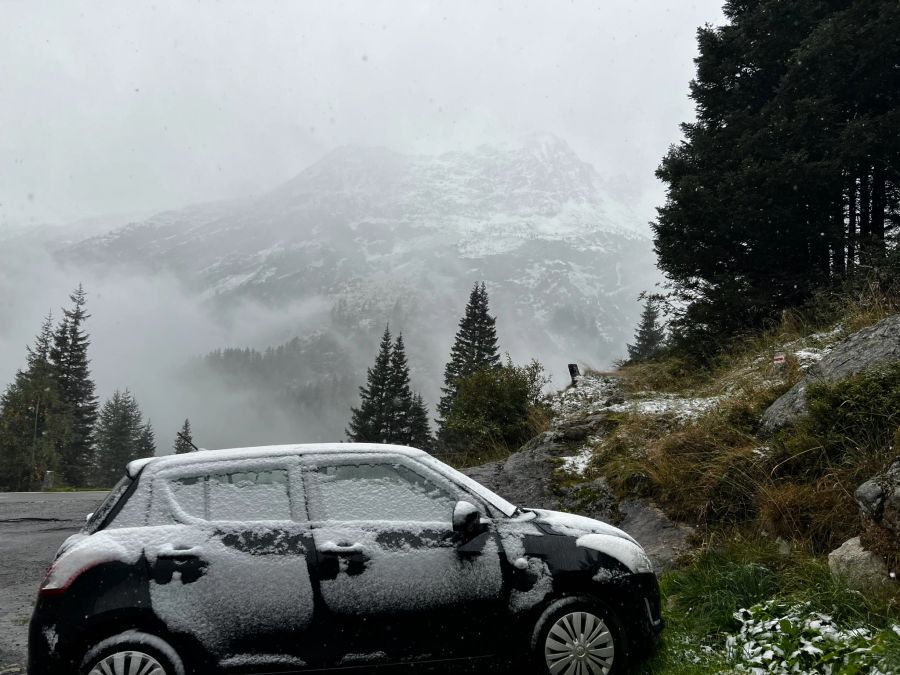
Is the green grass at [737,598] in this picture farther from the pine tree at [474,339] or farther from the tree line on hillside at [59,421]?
the tree line on hillside at [59,421]

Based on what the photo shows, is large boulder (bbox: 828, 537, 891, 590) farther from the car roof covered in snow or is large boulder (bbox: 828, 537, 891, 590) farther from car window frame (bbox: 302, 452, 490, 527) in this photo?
the car roof covered in snow

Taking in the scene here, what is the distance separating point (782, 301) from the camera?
1420 cm

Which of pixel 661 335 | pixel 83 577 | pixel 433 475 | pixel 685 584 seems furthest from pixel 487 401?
pixel 661 335

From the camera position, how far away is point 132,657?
360 centimetres

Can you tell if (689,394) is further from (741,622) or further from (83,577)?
(83,577)

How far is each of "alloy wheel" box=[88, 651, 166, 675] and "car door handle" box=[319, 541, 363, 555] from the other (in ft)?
3.57

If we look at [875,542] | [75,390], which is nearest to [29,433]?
[75,390]

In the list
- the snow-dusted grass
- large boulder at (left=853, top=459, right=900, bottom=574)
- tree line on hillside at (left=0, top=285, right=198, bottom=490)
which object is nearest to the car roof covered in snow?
the snow-dusted grass

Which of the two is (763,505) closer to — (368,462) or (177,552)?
(368,462)

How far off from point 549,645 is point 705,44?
56.0ft

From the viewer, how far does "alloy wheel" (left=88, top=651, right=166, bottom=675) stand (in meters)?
3.57

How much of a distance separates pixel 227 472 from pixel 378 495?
1000mm

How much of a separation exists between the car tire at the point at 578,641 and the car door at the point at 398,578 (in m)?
0.32

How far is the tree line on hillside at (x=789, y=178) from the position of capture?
13.5m
